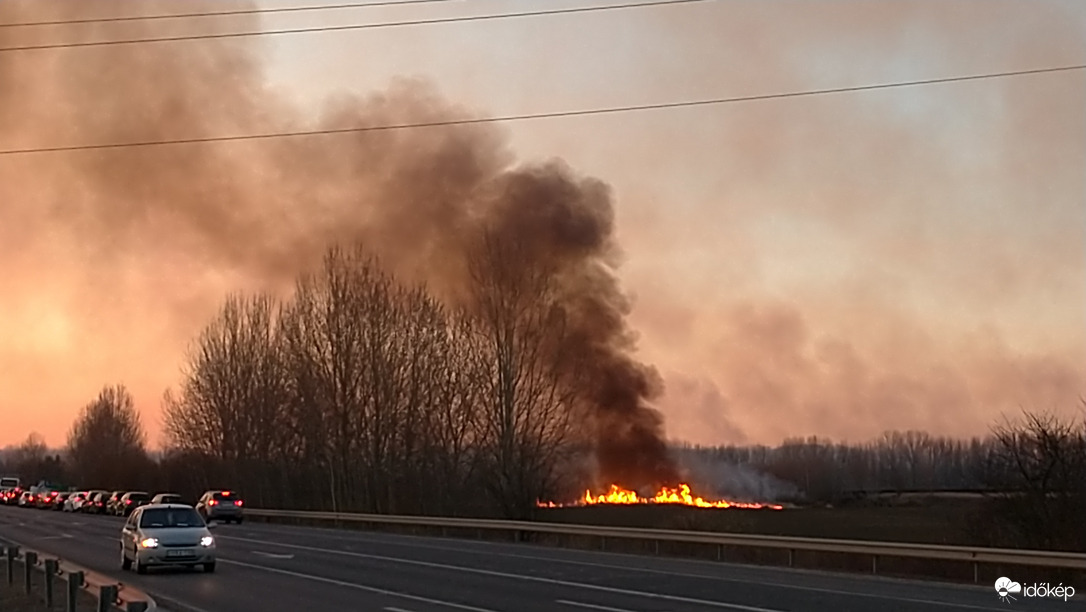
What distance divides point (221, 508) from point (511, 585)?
32.7m

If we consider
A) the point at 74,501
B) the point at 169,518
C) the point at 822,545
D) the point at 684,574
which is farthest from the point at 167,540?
the point at 74,501

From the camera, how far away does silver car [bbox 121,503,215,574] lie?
2195cm

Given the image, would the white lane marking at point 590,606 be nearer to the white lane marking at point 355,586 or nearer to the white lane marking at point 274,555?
the white lane marking at point 355,586

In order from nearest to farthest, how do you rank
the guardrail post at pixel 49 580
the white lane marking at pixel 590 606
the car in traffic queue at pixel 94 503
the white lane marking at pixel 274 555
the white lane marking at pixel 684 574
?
the white lane marking at pixel 590 606 → the white lane marking at pixel 684 574 → the guardrail post at pixel 49 580 → the white lane marking at pixel 274 555 → the car in traffic queue at pixel 94 503

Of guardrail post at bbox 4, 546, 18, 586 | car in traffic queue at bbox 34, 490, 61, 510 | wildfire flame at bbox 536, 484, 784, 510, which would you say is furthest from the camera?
car in traffic queue at bbox 34, 490, 61, 510

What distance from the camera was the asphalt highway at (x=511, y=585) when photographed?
15.4 m

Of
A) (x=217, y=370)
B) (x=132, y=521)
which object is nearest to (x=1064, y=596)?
(x=132, y=521)

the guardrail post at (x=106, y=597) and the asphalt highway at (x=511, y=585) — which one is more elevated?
the guardrail post at (x=106, y=597)

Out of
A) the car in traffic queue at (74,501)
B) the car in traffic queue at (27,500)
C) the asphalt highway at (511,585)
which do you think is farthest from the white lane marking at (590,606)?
the car in traffic queue at (27,500)

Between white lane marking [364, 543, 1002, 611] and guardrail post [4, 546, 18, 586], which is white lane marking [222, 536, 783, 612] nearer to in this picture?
white lane marking [364, 543, 1002, 611]

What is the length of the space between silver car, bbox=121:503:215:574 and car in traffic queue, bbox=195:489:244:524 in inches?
999

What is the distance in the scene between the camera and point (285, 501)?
6375 centimetres

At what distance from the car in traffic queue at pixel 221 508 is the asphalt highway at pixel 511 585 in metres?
18.9

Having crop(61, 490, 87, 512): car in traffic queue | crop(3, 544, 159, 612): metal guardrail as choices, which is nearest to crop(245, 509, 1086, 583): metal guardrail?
crop(3, 544, 159, 612): metal guardrail
